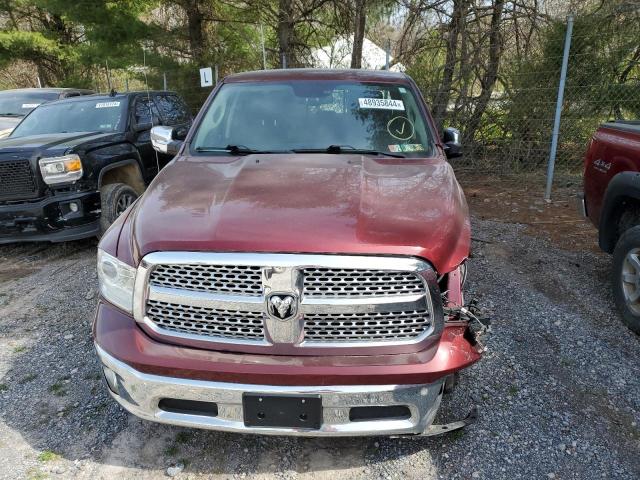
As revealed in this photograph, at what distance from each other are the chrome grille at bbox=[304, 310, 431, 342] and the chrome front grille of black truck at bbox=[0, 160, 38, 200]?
13.6 ft

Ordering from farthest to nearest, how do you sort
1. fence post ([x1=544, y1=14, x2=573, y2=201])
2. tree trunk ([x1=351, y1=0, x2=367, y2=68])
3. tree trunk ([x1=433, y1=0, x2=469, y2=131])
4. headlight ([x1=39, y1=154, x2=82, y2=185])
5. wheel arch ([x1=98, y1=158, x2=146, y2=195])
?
tree trunk ([x1=351, y1=0, x2=367, y2=68]) < tree trunk ([x1=433, y1=0, x2=469, y2=131]) < fence post ([x1=544, y1=14, x2=573, y2=201]) < wheel arch ([x1=98, y1=158, x2=146, y2=195]) < headlight ([x1=39, y1=154, x2=82, y2=185])

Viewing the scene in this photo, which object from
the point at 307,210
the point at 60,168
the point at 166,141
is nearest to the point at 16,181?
the point at 60,168

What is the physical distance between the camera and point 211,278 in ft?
6.95

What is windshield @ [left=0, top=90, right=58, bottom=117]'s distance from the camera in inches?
370

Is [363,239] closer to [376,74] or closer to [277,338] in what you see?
[277,338]

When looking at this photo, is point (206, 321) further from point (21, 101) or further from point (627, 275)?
point (21, 101)

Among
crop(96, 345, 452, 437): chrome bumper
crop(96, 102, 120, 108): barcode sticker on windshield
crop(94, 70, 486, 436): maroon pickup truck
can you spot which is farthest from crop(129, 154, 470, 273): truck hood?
crop(96, 102, 120, 108): barcode sticker on windshield

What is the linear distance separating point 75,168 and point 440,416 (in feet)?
14.1

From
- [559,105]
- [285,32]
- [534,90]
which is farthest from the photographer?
[285,32]

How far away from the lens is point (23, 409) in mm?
2879

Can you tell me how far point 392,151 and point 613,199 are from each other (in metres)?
1.86

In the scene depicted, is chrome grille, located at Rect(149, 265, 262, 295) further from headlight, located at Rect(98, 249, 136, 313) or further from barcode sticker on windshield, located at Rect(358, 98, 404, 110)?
barcode sticker on windshield, located at Rect(358, 98, 404, 110)

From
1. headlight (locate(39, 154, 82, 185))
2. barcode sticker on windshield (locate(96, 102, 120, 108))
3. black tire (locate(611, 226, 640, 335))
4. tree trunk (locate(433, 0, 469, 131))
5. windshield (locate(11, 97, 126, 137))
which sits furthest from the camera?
tree trunk (locate(433, 0, 469, 131))

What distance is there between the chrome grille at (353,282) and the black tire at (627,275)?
238 centimetres
